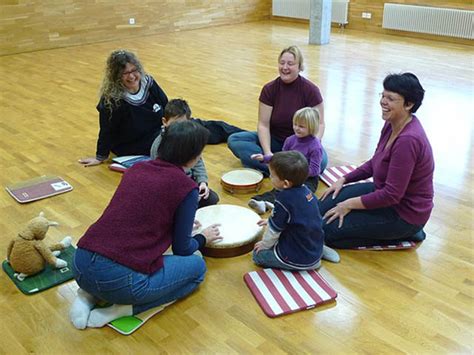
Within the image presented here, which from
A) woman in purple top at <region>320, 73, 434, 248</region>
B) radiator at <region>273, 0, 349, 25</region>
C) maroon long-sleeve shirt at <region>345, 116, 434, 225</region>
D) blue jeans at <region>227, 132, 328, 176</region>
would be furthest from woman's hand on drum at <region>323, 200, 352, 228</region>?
radiator at <region>273, 0, 349, 25</region>

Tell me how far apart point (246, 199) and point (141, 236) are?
1233 millimetres

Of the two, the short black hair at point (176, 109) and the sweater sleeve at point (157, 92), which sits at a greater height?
the short black hair at point (176, 109)

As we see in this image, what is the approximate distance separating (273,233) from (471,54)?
607 centimetres

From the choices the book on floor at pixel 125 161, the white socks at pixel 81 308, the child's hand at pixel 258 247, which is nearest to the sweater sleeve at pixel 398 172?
the child's hand at pixel 258 247

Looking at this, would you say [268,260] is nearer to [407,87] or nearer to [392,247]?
[392,247]

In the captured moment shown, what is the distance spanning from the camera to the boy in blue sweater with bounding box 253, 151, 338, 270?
216 centimetres

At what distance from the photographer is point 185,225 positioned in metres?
1.98

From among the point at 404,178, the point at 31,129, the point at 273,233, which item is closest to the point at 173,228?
the point at 273,233

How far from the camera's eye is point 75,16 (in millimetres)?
7867

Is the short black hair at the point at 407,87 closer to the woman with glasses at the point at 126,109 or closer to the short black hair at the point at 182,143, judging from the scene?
the short black hair at the point at 182,143

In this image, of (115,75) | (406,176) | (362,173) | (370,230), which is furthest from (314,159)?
(115,75)

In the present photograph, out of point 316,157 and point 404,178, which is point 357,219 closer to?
point 404,178

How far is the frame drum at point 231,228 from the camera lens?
2428mm

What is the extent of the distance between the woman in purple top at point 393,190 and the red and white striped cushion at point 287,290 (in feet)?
1.11
